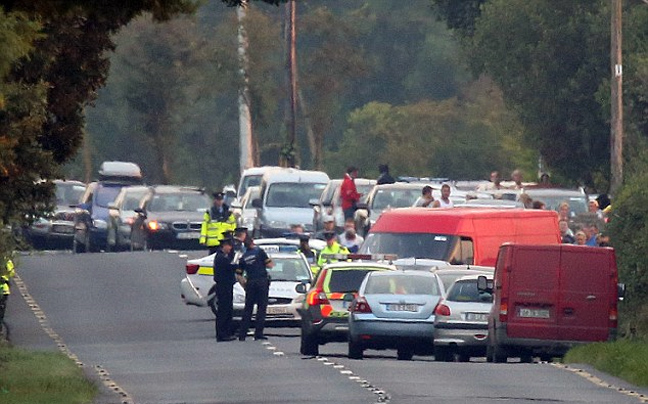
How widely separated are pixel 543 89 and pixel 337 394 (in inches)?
1221

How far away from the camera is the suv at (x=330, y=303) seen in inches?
1144

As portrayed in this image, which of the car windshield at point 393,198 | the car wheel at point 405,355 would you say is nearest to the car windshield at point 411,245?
the car wheel at point 405,355

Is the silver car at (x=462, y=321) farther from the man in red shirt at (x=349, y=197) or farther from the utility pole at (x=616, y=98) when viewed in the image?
the utility pole at (x=616, y=98)

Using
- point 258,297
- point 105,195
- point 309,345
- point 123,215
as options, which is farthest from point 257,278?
point 105,195

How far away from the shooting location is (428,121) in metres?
85.3

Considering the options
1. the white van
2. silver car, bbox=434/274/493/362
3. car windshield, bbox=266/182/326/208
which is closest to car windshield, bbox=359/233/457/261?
silver car, bbox=434/274/493/362

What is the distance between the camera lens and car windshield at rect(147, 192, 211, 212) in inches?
1908

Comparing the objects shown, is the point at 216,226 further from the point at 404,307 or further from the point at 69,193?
the point at 69,193

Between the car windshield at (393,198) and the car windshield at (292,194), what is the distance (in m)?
4.90

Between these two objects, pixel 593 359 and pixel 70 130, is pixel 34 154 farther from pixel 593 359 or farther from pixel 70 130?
pixel 593 359

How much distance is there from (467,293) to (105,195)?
2637 cm

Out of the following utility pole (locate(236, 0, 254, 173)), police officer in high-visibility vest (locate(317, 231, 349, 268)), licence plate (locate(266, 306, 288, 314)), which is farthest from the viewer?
utility pole (locate(236, 0, 254, 173))

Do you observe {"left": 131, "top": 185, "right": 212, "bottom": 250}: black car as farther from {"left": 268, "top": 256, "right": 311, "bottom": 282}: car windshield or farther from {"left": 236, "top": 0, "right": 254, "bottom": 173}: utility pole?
{"left": 236, "top": 0, "right": 254, "bottom": 173}: utility pole

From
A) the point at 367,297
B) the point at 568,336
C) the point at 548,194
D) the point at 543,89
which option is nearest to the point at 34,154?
the point at 367,297
